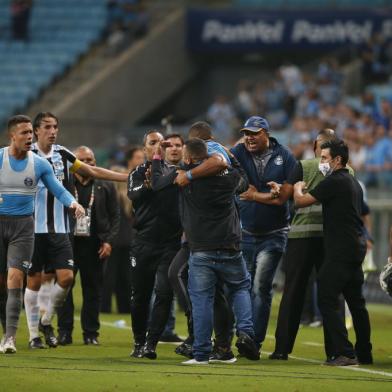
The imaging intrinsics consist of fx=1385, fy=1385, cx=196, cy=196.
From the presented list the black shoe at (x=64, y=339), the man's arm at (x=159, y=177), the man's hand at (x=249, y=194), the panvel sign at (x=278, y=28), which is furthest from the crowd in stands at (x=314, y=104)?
the man's arm at (x=159, y=177)

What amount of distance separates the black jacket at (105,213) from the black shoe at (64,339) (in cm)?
116

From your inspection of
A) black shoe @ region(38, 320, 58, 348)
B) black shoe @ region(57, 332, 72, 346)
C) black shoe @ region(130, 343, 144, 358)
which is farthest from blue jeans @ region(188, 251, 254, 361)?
black shoe @ region(57, 332, 72, 346)

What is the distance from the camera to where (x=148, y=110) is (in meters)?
36.2

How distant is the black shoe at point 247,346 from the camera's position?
12453 mm

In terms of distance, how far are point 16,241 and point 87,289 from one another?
1905mm

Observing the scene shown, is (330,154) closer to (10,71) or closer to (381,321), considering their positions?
(381,321)

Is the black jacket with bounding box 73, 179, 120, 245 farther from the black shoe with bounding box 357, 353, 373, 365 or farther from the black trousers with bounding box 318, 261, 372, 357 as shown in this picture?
the black shoe with bounding box 357, 353, 373, 365

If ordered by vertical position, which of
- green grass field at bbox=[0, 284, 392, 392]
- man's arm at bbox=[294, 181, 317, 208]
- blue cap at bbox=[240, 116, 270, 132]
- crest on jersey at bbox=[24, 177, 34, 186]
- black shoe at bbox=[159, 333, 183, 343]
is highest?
blue cap at bbox=[240, 116, 270, 132]

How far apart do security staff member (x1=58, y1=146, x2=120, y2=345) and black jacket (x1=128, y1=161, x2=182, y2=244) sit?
181 cm

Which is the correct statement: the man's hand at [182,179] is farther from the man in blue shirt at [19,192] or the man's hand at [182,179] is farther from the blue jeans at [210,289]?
the man in blue shirt at [19,192]

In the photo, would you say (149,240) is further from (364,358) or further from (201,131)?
(364,358)

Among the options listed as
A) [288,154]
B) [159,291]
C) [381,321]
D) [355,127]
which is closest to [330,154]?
[288,154]

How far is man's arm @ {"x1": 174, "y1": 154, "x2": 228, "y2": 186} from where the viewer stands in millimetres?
12141

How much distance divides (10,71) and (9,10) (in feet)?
8.81
